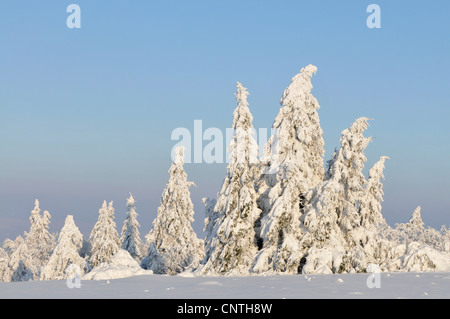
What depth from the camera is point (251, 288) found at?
Answer: 1399cm

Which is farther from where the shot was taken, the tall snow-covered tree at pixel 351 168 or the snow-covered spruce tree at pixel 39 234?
the snow-covered spruce tree at pixel 39 234

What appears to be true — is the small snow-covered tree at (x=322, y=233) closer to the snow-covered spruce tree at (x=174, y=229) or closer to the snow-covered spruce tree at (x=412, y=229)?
the snow-covered spruce tree at (x=174, y=229)

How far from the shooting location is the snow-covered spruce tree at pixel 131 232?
5378cm

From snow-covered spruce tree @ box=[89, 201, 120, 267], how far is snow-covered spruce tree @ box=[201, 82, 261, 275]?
27527 mm

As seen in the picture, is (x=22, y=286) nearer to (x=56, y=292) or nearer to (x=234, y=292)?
(x=56, y=292)

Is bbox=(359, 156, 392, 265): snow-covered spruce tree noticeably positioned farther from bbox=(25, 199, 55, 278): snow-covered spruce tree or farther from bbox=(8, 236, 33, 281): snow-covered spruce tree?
bbox=(25, 199, 55, 278): snow-covered spruce tree

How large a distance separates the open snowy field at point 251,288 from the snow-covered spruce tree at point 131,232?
122 ft

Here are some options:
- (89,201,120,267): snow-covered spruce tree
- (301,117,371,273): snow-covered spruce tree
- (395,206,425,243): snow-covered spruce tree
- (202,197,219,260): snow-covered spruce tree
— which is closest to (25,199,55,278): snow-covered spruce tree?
(89,201,120,267): snow-covered spruce tree

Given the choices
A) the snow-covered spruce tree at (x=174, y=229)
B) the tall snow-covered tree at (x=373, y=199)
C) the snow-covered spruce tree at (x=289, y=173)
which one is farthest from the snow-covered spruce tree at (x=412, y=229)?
the snow-covered spruce tree at (x=289, y=173)

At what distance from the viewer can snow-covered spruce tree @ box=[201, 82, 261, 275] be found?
91.8ft

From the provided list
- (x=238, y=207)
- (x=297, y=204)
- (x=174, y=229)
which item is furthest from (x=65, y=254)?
(x=297, y=204)

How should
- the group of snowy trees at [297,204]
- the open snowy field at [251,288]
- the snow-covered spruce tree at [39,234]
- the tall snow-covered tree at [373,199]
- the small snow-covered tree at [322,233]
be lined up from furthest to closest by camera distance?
1. the snow-covered spruce tree at [39,234]
2. the tall snow-covered tree at [373,199]
3. the group of snowy trees at [297,204]
4. the small snow-covered tree at [322,233]
5. the open snowy field at [251,288]

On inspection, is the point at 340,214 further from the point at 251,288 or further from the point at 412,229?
the point at 412,229
